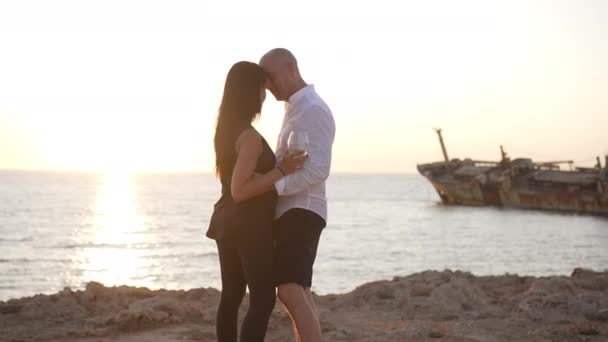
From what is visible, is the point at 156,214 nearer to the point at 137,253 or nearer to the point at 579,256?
the point at 137,253

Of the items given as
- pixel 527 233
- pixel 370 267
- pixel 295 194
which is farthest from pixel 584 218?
pixel 295 194

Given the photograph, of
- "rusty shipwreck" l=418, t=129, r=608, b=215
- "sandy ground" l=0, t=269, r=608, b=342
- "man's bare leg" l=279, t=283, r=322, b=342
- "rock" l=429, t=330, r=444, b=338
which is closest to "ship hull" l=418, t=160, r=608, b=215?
"rusty shipwreck" l=418, t=129, r=608, b=215

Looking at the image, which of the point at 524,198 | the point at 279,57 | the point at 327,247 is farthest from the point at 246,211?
the point at 524,198

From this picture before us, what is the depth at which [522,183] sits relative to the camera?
6250 centimetres

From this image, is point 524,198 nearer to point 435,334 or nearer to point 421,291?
point 421,291

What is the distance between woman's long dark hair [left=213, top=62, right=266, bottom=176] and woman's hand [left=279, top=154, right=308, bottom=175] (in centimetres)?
25

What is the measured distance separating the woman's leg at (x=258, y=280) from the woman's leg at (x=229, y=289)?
0.42 ft

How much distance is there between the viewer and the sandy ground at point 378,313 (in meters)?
5.80

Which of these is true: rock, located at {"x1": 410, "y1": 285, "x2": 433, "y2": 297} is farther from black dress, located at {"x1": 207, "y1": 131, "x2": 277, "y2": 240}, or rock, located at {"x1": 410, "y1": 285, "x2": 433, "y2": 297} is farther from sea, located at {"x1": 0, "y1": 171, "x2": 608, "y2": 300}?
sea, located at {"x1": 0, "y1": 171, "x2": 608, "y2": 300}

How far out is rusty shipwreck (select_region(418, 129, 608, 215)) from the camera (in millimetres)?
58781

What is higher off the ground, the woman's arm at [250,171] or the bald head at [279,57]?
A: the bald head at [279,57]

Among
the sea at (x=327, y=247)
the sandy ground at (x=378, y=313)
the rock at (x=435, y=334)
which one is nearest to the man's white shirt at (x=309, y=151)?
the sandy ground at (x=378, y=313)

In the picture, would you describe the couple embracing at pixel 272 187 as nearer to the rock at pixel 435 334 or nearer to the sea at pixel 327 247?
the rock at pixel 435 334

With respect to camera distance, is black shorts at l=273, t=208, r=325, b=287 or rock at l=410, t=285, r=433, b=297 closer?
black shorts at l=273, t=208, r=325, b=287
